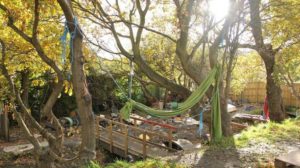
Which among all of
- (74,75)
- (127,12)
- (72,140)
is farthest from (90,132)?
(72,140)

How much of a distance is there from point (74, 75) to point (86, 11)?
127 inches

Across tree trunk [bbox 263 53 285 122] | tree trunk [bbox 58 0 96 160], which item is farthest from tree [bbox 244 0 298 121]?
tree trunk [bbox 58 0 96 160]

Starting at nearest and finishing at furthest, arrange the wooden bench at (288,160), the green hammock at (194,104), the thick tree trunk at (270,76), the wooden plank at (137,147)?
the wooden bench at (288,160) → the green hammock at (194,104) → the wooden plank at (137,147) → the thick tree trunk at (270,76)

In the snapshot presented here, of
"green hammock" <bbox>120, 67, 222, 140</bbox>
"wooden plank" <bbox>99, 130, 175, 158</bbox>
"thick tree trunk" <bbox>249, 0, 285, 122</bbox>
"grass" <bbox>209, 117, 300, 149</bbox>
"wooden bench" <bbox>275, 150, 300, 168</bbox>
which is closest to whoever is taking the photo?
"wooden bench" <bbox>275, 150, 300, 168</bbox>

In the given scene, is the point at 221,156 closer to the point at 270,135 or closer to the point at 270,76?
the point at 270,135

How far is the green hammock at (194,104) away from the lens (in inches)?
210

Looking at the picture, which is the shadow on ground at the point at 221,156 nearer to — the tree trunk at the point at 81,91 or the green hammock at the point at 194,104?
the green hammock at the point at 194,104

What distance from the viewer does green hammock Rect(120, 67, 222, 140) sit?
5328 mm

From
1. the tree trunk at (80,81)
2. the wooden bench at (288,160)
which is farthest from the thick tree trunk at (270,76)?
the tree trunk at (80,81)

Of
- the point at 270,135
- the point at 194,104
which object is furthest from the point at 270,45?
the point at 194,104

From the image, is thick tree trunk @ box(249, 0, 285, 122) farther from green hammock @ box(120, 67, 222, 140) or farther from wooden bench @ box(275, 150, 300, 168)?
wooden bench @ box(275, 150, 300, 168)

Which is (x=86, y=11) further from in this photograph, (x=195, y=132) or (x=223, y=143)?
(x=195, y=132)

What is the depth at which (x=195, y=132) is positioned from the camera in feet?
34.7

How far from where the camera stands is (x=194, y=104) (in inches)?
213
